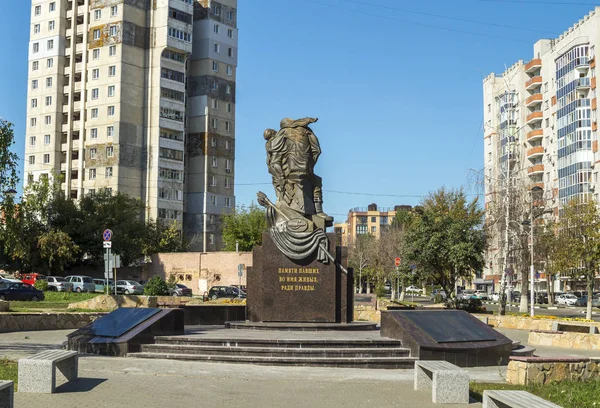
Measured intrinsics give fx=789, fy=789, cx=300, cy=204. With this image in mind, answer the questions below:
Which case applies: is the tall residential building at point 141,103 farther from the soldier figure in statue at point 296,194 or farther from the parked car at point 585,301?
the soldier figure in statue at point 296,194

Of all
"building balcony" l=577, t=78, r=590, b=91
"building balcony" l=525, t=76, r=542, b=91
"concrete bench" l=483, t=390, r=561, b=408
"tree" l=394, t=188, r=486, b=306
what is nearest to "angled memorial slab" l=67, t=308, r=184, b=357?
"concrete bench" l=483, t=390, r=561, b=408

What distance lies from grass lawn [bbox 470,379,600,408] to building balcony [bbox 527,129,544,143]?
78.5 meters

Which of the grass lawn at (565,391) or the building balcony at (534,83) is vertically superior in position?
the building balcony at (534,83)

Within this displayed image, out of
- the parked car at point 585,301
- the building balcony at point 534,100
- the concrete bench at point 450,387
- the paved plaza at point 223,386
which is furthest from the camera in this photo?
the building balcony at point 534,100

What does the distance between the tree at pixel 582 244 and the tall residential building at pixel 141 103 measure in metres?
42.8

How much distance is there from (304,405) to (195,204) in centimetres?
7387

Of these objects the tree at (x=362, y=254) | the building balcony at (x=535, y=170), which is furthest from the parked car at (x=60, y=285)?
the building balcony at (x=535, y=170)

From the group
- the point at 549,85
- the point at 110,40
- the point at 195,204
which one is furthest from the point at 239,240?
the point at 549,85

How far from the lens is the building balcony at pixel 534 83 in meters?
87.4

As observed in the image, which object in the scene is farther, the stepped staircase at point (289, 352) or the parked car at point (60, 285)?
the parked car at point (60, 285)

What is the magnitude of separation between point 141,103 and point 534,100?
42689 millimetres

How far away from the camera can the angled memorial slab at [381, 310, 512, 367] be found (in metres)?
15.6

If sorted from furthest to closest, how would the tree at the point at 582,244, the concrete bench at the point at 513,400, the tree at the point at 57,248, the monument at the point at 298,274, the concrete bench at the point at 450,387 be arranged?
the tree at the point at 57,248
the tree at the point at 582,244
the monument at the point at 298,274
the concrete bench at the point at 450,387
the concrete bench at the point at 513,400

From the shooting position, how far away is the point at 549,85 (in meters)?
85.5
